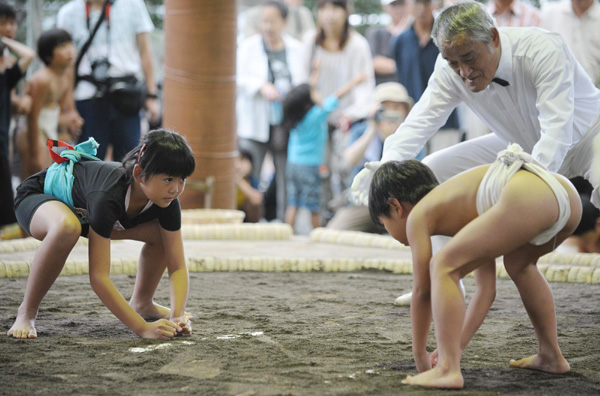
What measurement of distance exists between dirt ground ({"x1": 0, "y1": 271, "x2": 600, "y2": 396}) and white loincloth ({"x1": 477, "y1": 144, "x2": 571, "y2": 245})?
365 millimetres

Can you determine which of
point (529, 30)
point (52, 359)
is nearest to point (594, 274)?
point (529, 30)

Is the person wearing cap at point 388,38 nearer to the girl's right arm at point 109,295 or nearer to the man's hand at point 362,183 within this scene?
the man's hand at point 362,183

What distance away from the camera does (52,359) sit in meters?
2.06

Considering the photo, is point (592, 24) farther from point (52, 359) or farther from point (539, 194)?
point (52, 359)

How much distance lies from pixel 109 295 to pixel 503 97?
1.42 meters

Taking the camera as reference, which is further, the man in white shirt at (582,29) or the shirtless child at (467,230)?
the man in white shirt at (582,29)

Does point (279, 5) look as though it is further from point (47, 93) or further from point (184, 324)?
point (184, 324)

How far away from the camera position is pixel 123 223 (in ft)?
8.02

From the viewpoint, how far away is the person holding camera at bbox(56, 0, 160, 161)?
15.1ft

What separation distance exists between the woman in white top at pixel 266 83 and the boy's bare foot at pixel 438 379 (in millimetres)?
3544

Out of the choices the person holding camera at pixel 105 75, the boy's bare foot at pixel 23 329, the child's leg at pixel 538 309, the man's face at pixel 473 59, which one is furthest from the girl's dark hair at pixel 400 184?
the person holding camera at pixel 105 75

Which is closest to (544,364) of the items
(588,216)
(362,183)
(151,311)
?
(362,183)

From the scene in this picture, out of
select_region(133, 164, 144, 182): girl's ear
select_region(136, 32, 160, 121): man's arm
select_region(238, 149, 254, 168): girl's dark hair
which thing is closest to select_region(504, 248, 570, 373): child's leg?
select_region(133, 164, 144, 182): girl's ear

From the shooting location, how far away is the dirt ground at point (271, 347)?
186 centimetres
